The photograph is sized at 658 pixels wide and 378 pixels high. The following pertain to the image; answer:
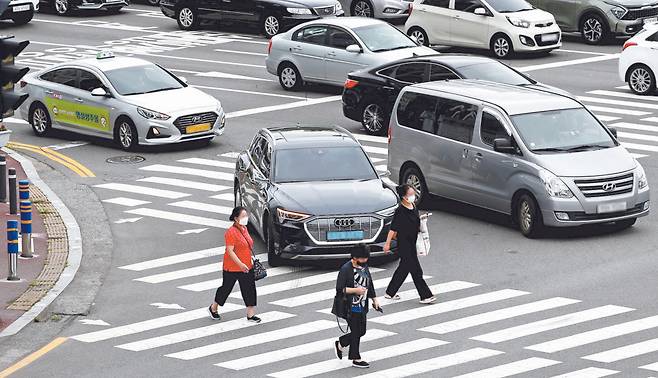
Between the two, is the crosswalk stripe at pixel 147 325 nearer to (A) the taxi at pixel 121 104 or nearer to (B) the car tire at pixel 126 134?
(A) the taxi at pixel 121 104

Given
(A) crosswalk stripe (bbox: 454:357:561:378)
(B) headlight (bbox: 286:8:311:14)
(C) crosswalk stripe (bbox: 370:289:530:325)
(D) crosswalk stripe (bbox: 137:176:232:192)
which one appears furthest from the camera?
(B) headlight (bbox: 286:8:311:14)

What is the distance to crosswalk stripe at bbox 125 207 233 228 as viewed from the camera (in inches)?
877

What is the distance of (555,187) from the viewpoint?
20.3 metres

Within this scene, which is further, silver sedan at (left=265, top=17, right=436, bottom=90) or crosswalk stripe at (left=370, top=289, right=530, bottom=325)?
silver sedan at (left=265, top=17, right=436, bottom=90)

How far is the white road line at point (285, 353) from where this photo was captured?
1529 cm

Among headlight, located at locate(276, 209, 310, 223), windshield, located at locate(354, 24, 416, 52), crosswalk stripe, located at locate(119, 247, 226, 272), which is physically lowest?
crosswalk stripe, located at locate(119, 247, 226, 272)

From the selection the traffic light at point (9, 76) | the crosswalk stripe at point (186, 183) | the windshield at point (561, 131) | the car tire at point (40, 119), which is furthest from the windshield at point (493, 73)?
the traffic light at point (9, 76)

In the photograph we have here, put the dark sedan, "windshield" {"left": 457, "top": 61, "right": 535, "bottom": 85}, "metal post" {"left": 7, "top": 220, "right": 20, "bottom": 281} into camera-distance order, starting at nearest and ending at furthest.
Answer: "metal post" {"left": 7, "top": 220, "right": 20, "bottom": 281} → "windshield" {"left": 457, "top": 61, "right": 535, "bottom": 85} → the dark sedan

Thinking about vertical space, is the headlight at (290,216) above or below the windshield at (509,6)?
below

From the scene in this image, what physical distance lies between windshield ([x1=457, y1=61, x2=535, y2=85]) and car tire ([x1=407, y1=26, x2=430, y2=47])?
36.6 ft

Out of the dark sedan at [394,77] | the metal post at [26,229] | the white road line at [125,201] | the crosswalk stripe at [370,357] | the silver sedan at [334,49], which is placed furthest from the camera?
the silver sedan at [334,49]

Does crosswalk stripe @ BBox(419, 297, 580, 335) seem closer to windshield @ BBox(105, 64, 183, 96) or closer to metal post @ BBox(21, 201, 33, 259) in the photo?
metal post @ BBox(21, 201, 33, 259)

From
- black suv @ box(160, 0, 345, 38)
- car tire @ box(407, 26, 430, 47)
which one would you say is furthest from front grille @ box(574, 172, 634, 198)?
black suv @ box(160, 0, 345, 38)

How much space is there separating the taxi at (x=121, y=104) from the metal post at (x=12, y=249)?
29.7 feet
